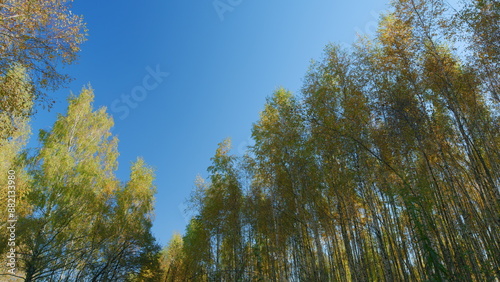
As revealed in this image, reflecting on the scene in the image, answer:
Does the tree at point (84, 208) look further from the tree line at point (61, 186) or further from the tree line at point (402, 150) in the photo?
the tree line at point (402, 150)

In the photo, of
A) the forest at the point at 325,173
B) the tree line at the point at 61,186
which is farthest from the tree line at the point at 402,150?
the tree line at the point at 61,186

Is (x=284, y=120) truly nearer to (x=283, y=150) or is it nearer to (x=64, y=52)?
(x=283, y=150)

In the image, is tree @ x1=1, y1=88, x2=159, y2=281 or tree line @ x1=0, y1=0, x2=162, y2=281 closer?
tree line @ x1=0, y1=0, x2=162, y2=281

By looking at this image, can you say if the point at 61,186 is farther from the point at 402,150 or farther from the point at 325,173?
the point at 402,150

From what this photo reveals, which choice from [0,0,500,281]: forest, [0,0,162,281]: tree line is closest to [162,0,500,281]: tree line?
[0,0,500,281]: forest

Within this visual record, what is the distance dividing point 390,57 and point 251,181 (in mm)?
6104

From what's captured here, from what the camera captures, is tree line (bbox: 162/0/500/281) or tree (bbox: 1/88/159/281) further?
tree (bbox: 1/88/159/281)

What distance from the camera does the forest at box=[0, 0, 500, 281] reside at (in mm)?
4582

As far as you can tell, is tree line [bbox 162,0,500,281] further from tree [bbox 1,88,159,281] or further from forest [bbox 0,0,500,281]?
tree [bbox 1,88,159,281]

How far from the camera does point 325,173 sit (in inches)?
261

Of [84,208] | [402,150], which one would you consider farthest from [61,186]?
[402,150]

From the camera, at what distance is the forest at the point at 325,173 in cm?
458

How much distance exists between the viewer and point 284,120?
7.70 meters

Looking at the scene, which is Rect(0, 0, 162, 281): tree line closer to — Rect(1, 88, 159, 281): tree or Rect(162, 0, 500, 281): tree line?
Rect(1, 88, 159, 281): tree
